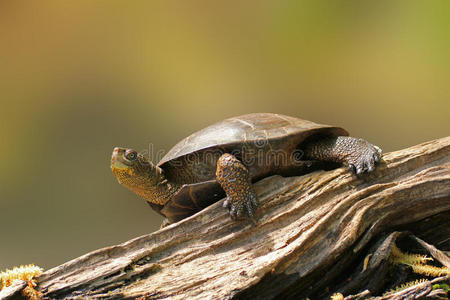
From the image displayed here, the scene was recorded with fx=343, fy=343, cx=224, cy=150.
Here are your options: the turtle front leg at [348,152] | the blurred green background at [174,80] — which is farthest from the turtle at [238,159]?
the blurred green background at [174,80]

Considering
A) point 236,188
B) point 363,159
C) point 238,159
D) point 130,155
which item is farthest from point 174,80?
point 363,159

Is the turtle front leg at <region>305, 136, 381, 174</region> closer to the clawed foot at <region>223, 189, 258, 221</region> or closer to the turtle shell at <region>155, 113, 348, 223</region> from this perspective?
the turtle shell at <region>155, 113, 348, 223</region>

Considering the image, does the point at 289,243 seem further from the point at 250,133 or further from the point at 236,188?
the point at 250,133

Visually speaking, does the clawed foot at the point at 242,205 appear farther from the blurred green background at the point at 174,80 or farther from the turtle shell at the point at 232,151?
the blurred green background at the point at 174,80

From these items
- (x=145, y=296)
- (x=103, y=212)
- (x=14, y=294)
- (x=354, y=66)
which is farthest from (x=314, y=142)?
(x=103, y=212)

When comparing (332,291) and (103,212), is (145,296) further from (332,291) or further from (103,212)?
(103,212)

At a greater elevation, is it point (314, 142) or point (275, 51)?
point (275, 51)

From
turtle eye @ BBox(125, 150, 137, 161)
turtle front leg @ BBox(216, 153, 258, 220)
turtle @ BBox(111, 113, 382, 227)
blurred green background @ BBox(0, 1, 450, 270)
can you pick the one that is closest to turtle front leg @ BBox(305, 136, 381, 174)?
turtle @ BBox(111, 113, 382, 227)

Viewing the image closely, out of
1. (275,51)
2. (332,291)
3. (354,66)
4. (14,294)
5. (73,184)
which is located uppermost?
(275,51)
